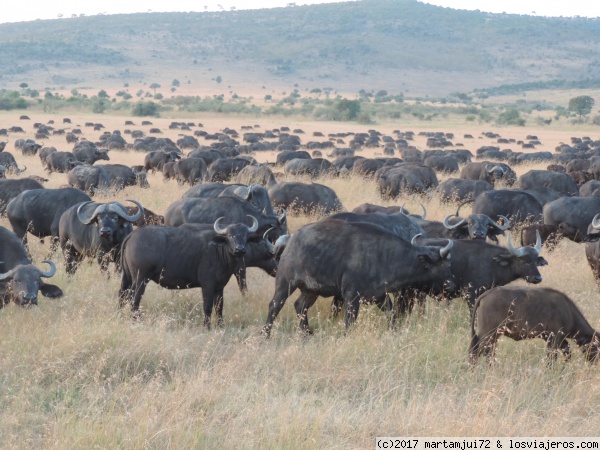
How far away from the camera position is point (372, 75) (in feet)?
476

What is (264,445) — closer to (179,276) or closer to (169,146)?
(179,276)

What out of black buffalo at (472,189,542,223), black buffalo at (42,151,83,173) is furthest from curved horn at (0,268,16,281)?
black buffalo at (42,151,83,173)

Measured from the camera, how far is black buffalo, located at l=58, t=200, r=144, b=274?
9570 mm

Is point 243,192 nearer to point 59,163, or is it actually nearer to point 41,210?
point 41,210

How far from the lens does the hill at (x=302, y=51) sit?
13388 centimetres

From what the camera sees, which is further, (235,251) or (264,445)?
(235,251)

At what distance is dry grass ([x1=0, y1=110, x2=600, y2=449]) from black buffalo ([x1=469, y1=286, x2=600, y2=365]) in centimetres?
19

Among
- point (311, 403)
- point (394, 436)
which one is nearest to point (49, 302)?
point (311, 403)

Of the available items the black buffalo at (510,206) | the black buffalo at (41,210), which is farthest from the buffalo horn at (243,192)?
the black buffalo at (510,206)

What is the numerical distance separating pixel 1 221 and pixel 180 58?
14467 cm

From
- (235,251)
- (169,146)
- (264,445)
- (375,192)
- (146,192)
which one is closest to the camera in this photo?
(264,445)

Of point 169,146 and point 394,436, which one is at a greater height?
point 394,436

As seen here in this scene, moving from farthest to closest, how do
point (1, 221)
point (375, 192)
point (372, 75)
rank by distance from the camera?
point (372, 75) < point (375, 192) < point (1, 221)

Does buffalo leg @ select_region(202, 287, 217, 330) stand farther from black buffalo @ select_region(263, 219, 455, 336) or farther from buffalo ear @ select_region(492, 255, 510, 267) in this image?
buffalo ear @ select_region(492, 255, 510, 267)
